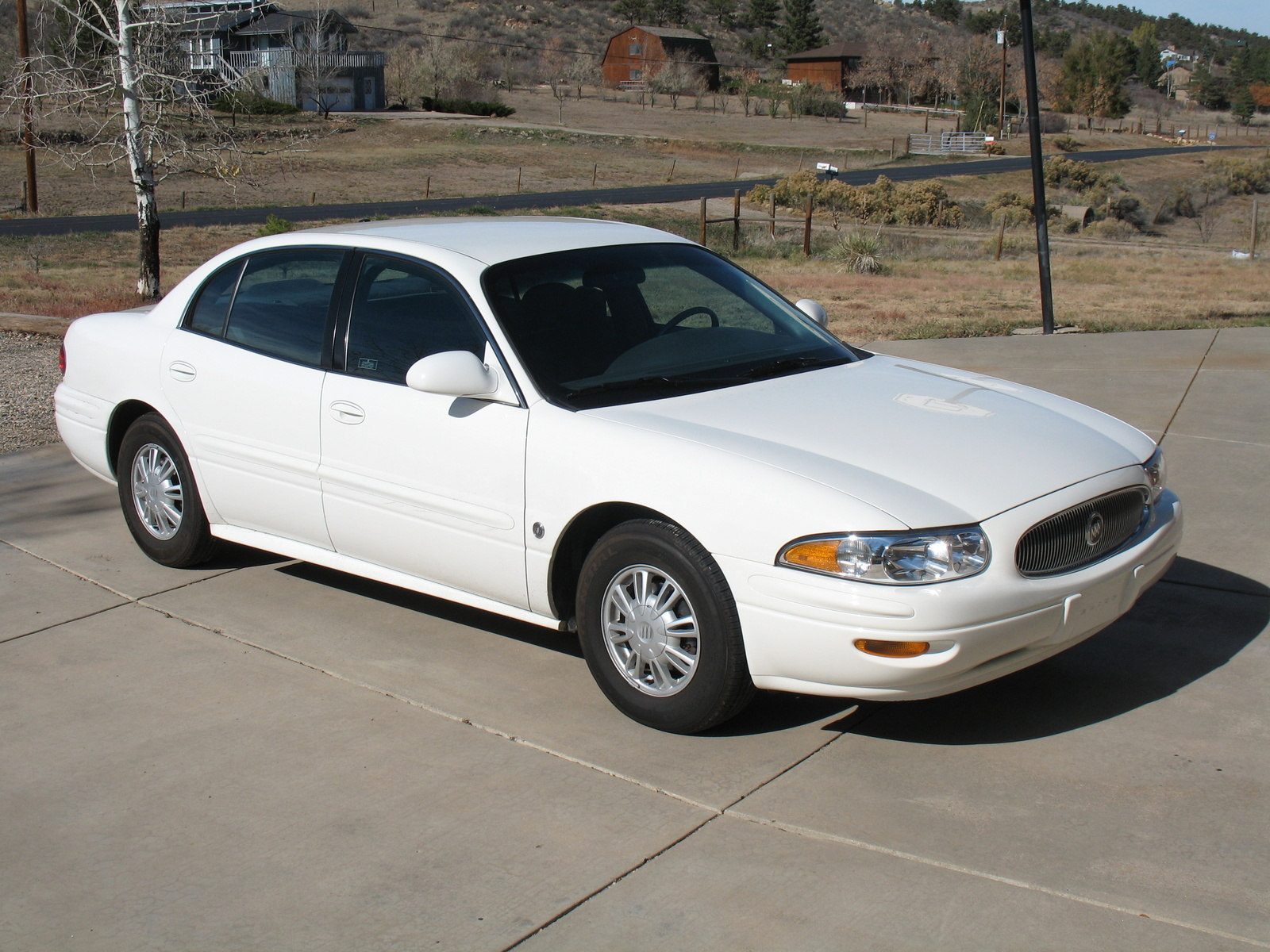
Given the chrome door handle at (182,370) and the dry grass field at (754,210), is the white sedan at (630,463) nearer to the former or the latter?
the chrome door handle at (182,370)

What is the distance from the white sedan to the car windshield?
0.5 inches

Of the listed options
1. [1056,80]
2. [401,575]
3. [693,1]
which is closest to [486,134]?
[401,575]

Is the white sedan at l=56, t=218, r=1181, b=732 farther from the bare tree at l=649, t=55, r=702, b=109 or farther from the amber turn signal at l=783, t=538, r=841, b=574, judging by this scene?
the bare tree at l=649, t=55, r=702, b=109

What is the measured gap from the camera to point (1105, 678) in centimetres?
442

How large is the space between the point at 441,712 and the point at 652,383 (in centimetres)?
134

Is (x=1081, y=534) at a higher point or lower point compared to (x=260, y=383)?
lower

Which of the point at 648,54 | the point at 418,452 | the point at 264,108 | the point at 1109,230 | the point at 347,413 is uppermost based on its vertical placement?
the point at 648,54

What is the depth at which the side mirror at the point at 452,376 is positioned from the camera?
413 cm

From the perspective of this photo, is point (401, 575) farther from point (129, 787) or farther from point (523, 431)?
point (129, 787)

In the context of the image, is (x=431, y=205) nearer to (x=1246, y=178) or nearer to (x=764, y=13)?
(x=1246, y=178)

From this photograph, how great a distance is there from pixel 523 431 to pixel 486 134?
64107 mm

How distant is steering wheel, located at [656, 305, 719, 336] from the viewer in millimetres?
4852

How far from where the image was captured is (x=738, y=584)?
3635 mm

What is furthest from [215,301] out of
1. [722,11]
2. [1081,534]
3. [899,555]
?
[722,11]
